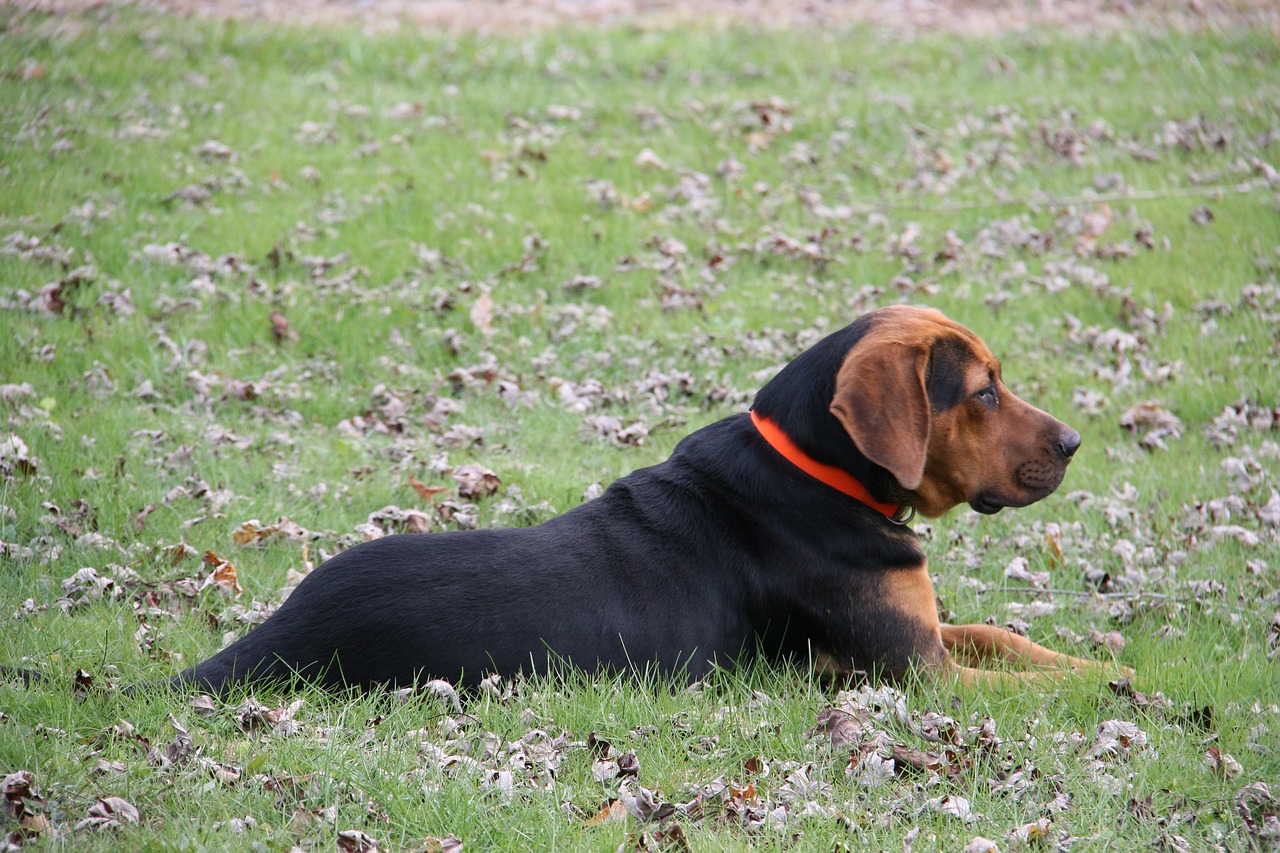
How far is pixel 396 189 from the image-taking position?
11953 millimetres

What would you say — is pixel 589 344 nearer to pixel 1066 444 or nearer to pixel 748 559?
pixel 748 559

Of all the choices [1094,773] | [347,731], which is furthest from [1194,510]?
[347,731]

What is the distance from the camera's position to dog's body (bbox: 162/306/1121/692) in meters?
4.73

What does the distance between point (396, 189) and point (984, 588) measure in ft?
26.1

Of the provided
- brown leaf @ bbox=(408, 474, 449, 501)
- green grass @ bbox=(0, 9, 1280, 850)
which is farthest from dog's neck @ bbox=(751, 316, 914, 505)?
brown leaf @ bbox=(408, 474, 449, 501)

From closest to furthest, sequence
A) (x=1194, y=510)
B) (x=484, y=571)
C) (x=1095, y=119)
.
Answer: (x=484, y=571), (x=1194, y=510), (x=1095, y=119)

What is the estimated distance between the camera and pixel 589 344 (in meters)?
9.63

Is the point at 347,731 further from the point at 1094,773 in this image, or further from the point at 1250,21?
the point at 1250,21

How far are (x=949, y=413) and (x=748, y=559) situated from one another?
3.83 feet

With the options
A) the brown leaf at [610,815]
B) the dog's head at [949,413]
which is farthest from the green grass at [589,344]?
the dog's head at [949,413]

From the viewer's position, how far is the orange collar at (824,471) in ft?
17.0

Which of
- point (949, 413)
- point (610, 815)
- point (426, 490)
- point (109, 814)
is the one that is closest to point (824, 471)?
point (949, 413)

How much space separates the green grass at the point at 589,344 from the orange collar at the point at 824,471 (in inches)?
34.4

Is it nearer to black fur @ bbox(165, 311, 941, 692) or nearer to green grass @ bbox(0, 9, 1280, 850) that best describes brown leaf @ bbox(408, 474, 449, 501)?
green grass @ bbox(0, 9, 1280, 850)
